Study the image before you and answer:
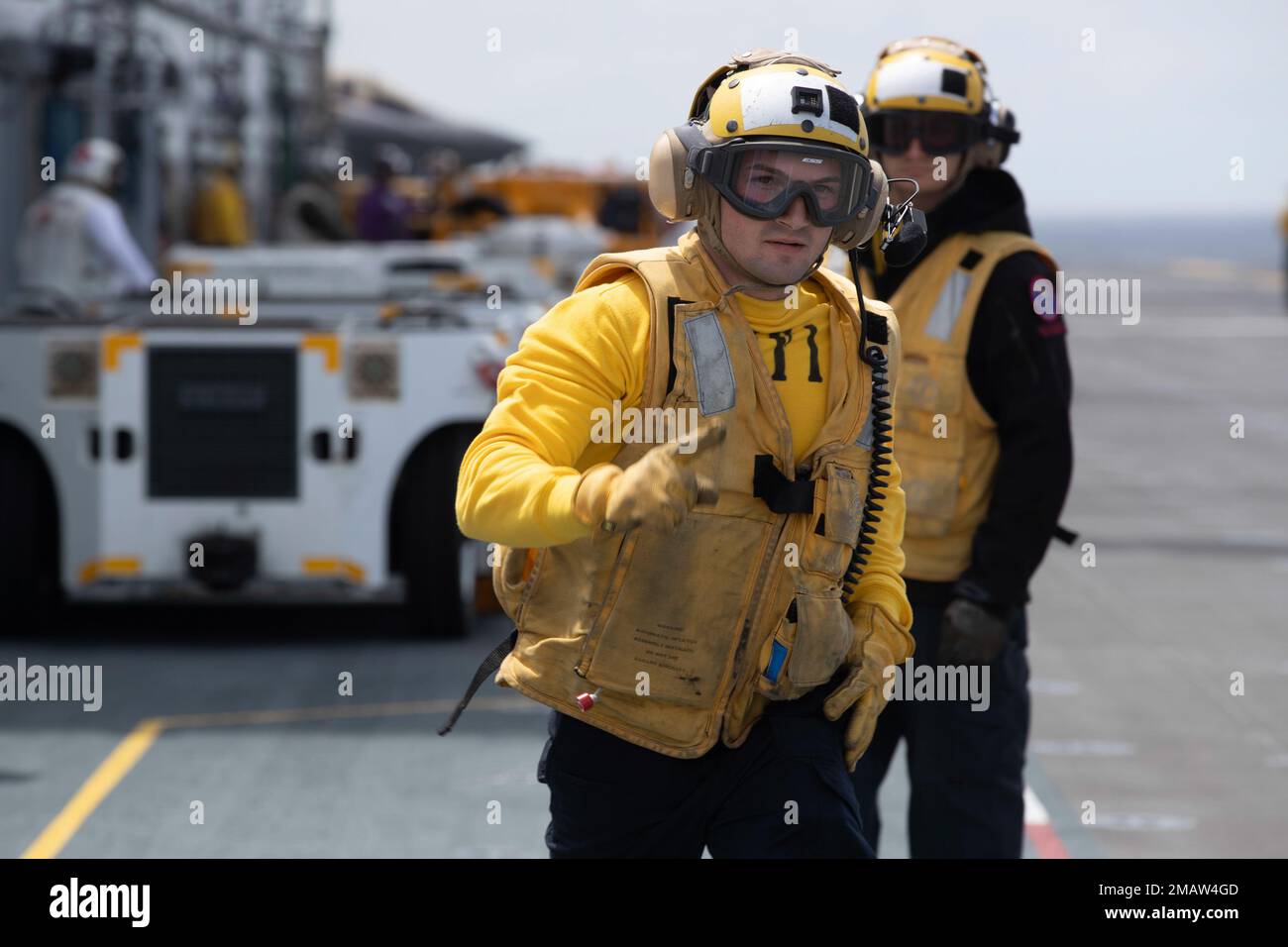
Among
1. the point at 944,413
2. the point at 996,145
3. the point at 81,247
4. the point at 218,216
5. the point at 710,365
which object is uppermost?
the point at 218,216

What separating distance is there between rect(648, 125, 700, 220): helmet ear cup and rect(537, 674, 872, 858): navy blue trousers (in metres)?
0.85

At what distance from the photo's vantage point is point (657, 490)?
8.91 ft

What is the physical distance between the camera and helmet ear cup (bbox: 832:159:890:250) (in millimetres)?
3355

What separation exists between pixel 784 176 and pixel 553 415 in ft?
1.86

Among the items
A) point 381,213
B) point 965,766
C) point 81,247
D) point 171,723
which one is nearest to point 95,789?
point 171,723

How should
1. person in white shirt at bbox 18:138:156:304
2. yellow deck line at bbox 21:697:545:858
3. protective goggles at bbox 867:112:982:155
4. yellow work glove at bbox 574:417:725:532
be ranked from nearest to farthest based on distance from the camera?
1. yellow work glove at bbox 574:417:725:532
2. protective goggles at bbox 867:112:982:155
3. yellow deck line at bbox 21:697:545:858
4. person in white shirt at bbox 18:138:156:304

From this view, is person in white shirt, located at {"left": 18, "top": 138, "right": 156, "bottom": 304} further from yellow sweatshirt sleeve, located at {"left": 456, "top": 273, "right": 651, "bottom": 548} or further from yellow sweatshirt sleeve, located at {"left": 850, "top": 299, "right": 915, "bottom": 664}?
yellow sweatshirt sleeve, located at {"left": 456, "top": 273, "right": 651, "bottom": 548}

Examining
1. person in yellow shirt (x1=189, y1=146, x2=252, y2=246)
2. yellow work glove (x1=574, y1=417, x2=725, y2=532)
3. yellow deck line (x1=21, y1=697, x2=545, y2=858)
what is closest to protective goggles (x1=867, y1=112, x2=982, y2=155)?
yellow work glove (x1=574, y1=417, x2=725, y2=532)

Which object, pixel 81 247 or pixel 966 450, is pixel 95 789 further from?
pixel 81 247

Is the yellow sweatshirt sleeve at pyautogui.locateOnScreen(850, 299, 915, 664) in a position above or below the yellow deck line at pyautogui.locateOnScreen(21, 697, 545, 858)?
above

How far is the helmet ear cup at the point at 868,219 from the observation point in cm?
336

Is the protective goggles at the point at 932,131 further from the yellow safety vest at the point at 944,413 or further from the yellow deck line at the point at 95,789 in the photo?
the yellow deck line at the point at 95,789

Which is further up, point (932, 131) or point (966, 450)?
point (932, 131)

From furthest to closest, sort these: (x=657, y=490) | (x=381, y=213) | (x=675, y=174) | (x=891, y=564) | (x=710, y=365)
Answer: (x=381, y=213) < (x=891, y=564) < (x=675, y=174) < (x=710, y=365) < (x=657, y=490)
